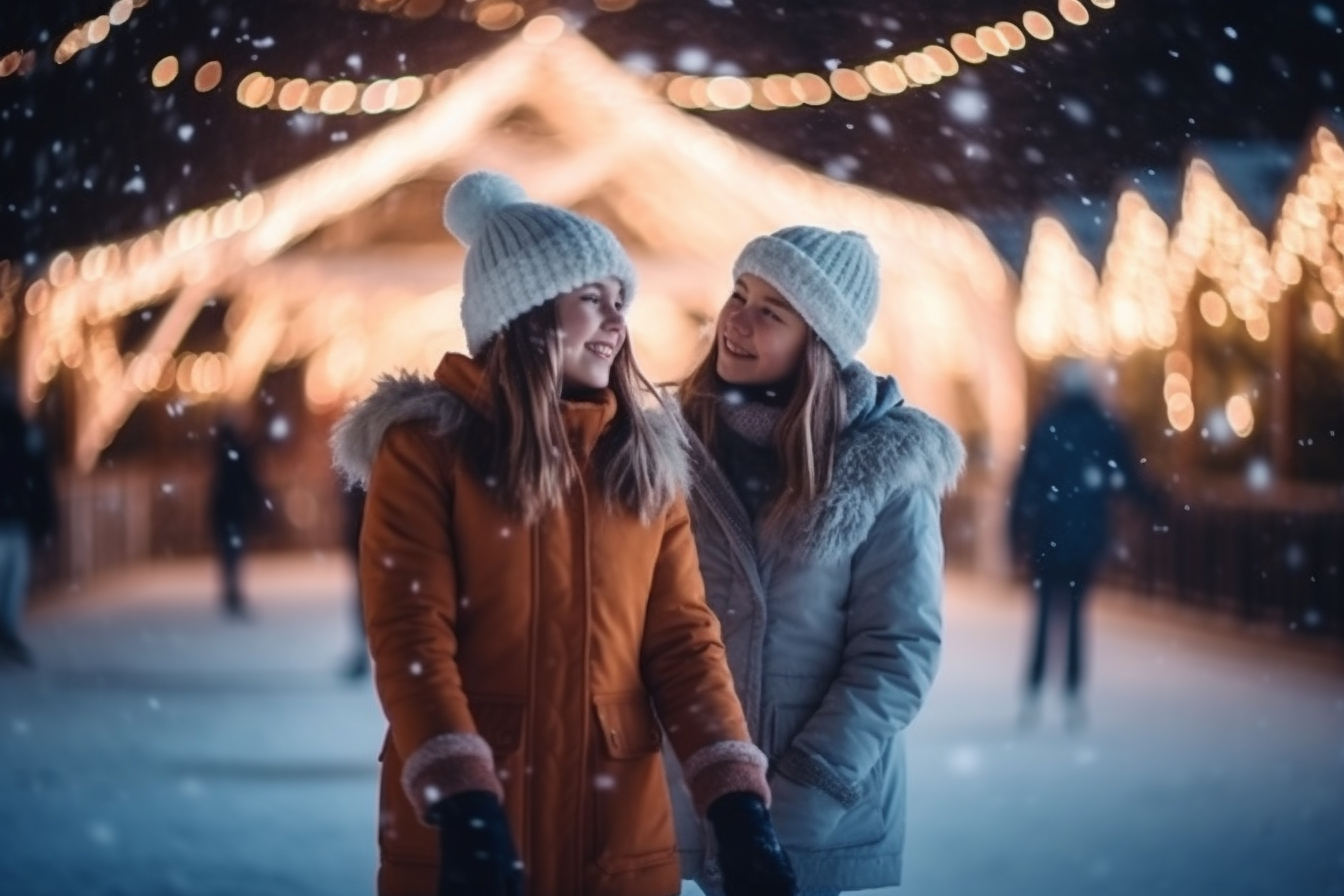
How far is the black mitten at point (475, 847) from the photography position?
203 cm

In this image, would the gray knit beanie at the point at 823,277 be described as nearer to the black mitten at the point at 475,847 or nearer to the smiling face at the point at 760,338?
A: the smiling face at the point at 760,338

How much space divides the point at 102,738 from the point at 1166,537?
7.36 meters

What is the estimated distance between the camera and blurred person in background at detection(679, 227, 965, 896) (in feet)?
8.68

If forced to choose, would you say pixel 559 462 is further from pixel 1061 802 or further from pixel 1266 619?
pixel 1266 619

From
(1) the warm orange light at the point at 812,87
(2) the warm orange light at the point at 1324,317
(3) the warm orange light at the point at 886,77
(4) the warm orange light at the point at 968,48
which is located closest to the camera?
(4) the warm orange light at the point at 968,48

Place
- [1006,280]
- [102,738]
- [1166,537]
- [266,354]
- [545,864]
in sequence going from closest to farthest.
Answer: [545,864] < [102,738] < [1166,537] < [1006,280] < [266,354]

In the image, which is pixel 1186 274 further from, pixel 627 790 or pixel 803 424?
pixel 627 790

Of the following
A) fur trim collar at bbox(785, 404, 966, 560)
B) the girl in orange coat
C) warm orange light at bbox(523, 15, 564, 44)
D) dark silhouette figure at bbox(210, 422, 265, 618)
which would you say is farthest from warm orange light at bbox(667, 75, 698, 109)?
the girl in orange coat

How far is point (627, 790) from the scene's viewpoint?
7.32 ft

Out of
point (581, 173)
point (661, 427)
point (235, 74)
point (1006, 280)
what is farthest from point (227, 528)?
point (661, 427)

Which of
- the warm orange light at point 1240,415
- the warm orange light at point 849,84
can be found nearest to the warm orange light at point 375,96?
the warm orange light at point 849,84

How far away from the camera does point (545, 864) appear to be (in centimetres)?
220

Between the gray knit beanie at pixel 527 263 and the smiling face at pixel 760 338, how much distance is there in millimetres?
393

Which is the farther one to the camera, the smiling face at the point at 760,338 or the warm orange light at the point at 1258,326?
the warm orange light at the point at 1258,326
